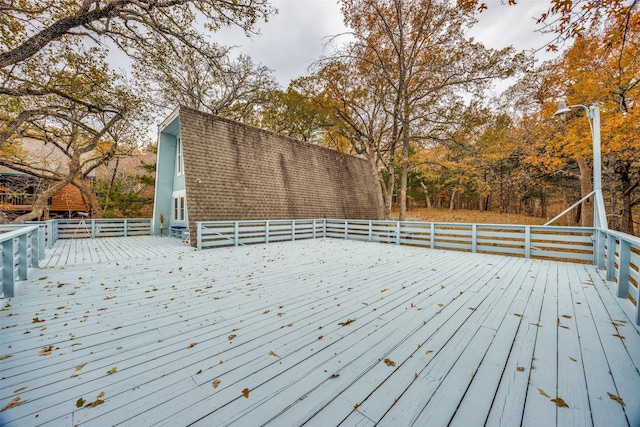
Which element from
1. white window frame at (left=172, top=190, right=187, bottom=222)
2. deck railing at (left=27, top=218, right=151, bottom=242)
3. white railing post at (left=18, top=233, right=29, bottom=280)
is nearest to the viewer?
white railing post at (left=18, top=233, right=29, bottom=280)

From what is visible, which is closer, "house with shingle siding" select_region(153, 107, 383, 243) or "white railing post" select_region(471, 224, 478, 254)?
"white railing post" select_region(471, 224, 478, 254)

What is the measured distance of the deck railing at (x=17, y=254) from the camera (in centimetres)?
345

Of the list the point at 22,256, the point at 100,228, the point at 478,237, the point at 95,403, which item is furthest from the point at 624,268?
the point at 100,228

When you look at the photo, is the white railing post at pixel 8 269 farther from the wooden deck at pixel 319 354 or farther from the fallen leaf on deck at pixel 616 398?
the fallen leaf on deck at pixel 616 398

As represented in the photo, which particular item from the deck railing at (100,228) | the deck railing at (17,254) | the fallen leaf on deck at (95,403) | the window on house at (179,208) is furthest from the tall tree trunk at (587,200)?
the deck railing at (100,228)

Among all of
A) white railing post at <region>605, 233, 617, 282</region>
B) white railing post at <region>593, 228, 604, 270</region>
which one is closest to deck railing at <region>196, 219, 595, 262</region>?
white railing post at <region>593, 228, 604, 270</region>

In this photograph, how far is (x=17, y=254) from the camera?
423cm

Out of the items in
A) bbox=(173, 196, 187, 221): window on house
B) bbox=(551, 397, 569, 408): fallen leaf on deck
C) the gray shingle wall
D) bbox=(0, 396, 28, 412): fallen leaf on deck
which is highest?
the gray shingle wall

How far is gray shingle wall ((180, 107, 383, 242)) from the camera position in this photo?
29.7ft

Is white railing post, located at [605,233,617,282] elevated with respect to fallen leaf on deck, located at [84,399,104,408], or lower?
elevated

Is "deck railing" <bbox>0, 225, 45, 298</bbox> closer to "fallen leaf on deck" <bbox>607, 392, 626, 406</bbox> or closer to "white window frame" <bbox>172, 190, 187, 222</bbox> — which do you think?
"white window frame" <bbox>172, 190, 187, 222</bbox>

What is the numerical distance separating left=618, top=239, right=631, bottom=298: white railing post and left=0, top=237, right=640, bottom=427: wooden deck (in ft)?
0.69

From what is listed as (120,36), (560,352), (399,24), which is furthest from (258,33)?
(560,352)

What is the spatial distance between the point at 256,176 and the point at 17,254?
291 inches
